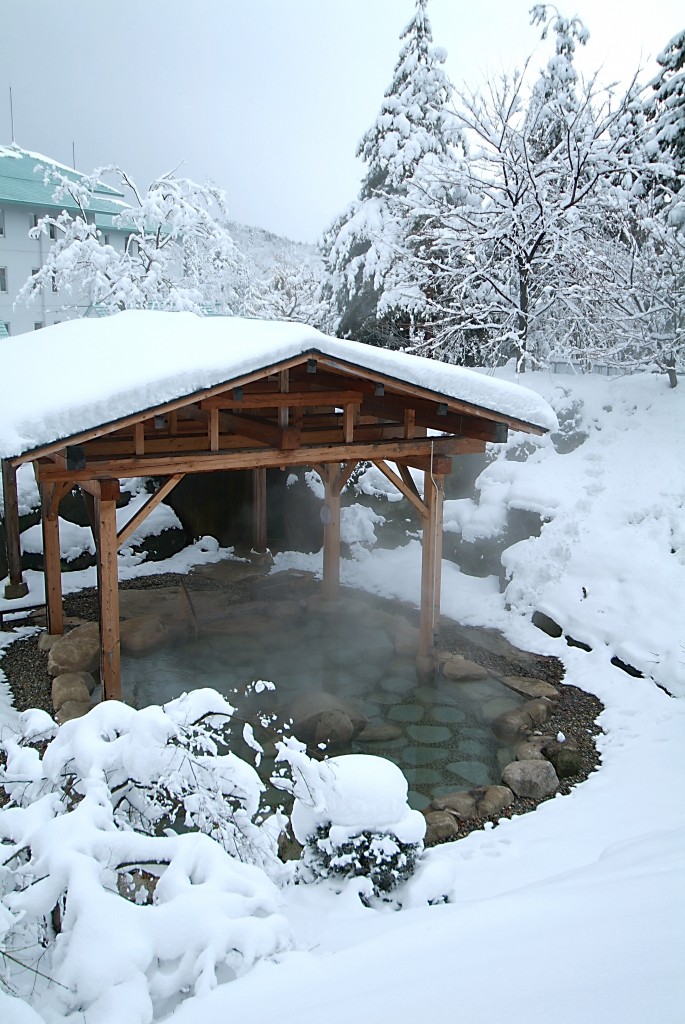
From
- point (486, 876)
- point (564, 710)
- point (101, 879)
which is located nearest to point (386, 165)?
point (564, 710)

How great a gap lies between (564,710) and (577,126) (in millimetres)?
12723

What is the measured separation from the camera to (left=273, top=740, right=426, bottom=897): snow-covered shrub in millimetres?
4340

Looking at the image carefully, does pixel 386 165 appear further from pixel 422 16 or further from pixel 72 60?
pixel 72 60

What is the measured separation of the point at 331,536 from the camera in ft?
37.2

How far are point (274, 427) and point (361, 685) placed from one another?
326 centimetres

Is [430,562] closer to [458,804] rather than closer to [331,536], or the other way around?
[331,536]

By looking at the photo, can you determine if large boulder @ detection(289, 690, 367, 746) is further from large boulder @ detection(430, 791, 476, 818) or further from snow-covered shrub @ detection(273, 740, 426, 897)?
snow-covered shrub @ detection(273, 740, 426, 897)

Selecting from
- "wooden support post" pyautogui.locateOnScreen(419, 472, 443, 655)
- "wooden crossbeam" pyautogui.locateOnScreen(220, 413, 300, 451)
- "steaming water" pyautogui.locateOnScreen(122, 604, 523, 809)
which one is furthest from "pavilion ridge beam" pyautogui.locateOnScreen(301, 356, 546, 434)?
"steaming water" pyautogui.locateOnScreen(122, 604, 523, 809)

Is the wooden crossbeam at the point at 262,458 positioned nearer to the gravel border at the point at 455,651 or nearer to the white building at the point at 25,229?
the gravel border at the point at 455,651

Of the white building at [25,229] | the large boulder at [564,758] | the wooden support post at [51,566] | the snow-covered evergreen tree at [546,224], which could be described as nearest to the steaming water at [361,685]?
the large boulder at [564,758]

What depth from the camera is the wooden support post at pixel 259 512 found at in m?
Answer: 13.6

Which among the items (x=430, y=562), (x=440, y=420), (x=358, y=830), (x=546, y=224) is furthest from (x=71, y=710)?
(x=546, y=224)

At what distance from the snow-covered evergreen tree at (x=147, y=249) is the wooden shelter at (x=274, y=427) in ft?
29.1

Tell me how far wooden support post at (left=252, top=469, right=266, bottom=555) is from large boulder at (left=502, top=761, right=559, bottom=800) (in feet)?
26.1
